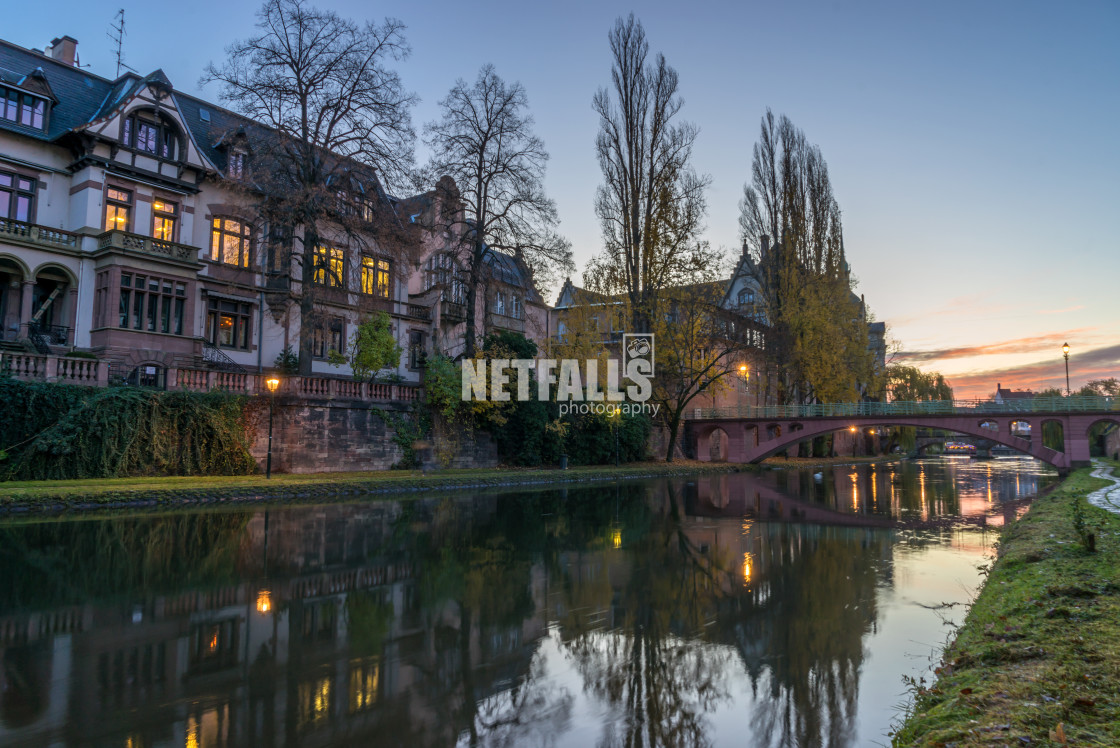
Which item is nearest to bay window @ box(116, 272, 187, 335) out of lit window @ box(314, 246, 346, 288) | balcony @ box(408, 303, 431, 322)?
lit window @ box(314, 246, 346, 288)

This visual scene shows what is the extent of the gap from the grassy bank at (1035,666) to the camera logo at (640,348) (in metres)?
27.4

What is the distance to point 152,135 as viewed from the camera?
26.3 metres

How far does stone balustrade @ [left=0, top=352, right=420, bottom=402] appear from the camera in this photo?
1864 centimetres

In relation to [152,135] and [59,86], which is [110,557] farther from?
[59,86]

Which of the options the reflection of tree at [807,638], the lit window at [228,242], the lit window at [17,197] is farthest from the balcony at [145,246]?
the reflection of tree at [807,638]

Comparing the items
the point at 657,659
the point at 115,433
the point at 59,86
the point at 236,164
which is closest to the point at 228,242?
the point at 236,164

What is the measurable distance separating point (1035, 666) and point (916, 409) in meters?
37.7

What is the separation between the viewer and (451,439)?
2917 cm

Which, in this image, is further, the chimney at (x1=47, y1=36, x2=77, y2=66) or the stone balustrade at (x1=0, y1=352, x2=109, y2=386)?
the chimney at (x1=47, y1=36, x2=77, y2=66)

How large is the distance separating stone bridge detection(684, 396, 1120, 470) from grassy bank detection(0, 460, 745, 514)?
60.8 ft

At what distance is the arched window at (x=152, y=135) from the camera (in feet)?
83.9

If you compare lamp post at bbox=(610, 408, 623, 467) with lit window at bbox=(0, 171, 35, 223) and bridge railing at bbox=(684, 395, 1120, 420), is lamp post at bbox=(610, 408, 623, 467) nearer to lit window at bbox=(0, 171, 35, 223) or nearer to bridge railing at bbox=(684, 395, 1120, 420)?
bridge railing at bbox=(684, 395, 1120, 420)

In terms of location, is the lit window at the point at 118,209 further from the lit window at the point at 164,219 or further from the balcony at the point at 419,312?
the balcony at the point at 419,312

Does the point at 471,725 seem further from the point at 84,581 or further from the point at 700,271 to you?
the point at 700,271
